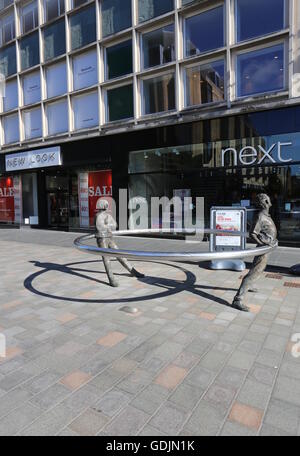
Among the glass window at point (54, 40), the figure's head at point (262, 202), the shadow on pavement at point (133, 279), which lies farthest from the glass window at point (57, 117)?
the figure's head at point (262, 202)


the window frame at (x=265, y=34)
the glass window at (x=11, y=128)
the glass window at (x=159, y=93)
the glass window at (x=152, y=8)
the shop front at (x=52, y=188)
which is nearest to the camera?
the window frame at (x=265, y=34)

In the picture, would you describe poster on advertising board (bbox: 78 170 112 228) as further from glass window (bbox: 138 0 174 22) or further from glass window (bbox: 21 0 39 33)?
glass window (bbox: 21 0 39 33)

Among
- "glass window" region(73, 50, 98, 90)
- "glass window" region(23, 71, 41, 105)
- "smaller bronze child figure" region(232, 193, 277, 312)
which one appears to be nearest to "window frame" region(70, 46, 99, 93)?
"glass window" region(73, 50, 98, 90)

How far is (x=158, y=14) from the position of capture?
12070 mm

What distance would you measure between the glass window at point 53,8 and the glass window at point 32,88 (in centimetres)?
262

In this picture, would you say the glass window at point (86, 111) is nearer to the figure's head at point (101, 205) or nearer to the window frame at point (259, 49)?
the window frame at point (259, 49)

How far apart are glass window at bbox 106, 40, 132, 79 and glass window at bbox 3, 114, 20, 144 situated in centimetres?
662

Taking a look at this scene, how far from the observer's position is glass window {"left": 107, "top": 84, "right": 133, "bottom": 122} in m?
13.2

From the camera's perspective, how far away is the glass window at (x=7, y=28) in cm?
1711

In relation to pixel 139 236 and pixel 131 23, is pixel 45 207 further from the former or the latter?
pixel 131 23

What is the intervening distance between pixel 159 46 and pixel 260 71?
165 inches

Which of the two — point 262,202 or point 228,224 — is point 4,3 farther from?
point 262,202

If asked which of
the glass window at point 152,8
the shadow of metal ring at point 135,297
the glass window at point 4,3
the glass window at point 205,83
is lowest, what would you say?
the shadow of metal ring at point 135,297

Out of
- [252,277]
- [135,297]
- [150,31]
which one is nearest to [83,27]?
[150,31]
